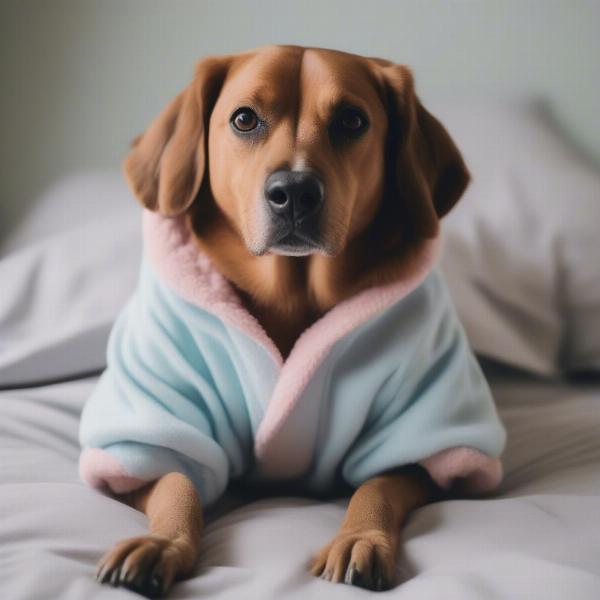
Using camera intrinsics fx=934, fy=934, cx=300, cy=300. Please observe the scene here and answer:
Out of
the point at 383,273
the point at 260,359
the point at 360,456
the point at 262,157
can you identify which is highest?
the point at 262,157

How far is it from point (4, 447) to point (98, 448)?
0.21 m

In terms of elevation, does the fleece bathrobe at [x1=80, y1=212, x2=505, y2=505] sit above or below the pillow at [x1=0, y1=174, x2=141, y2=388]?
above

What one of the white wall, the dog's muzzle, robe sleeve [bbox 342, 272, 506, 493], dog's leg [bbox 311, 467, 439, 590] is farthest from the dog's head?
the white wall

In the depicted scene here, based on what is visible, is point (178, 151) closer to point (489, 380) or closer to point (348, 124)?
point (348, 124)

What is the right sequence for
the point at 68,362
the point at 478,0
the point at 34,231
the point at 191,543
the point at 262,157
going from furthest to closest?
1. the point at 478,0
2. the point at 34,231
3. the point at 68,362
4. the point at 262,157
5. the point at 191,543

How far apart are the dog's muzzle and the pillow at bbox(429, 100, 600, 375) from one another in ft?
2.76

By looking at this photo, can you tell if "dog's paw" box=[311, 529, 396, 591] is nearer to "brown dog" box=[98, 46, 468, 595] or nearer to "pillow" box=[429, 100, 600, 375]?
"brown dog" box=[98, 46, 468, 595]

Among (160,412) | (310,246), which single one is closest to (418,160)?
(310,246)

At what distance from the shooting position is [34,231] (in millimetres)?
2332

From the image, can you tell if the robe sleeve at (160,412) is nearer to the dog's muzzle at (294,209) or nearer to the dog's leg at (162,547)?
the dog's leg at (162,547)

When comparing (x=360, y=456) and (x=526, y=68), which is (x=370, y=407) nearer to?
(x=360, y=456)

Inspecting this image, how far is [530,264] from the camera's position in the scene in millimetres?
2100

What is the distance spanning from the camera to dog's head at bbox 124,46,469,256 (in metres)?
1.24

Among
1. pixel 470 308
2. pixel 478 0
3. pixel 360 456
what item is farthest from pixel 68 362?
pixel 478 0
